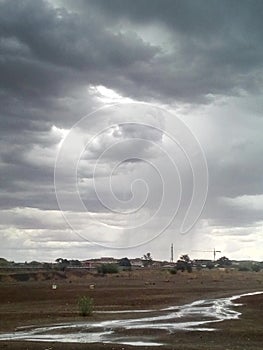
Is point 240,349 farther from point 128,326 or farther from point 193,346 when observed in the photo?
point 128,326

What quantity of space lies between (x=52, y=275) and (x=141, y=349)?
118195mm

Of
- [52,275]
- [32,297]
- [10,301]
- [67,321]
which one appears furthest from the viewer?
[52,275]

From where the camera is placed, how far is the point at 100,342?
29156 millimetres

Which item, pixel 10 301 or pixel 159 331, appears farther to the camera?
pixel 10 301

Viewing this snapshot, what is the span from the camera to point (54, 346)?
27.8m

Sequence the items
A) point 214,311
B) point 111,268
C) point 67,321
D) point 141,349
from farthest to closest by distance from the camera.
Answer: point 111,268 → point 214,311 → point 67,321 → point 141,349

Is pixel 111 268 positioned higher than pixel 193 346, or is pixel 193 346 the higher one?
pixel 111 268

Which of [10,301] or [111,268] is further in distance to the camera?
[111,268]

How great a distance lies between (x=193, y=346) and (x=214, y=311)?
2228 cm

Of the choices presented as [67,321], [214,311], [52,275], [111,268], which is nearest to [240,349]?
[67,321]

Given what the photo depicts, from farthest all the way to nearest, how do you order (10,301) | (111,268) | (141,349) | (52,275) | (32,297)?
(111,268) < (52,275) < (32,297) < (10,301) < (141,349)

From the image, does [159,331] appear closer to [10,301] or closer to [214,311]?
[214,311]

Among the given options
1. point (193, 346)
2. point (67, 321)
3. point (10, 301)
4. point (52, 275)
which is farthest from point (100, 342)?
point (52, 275)

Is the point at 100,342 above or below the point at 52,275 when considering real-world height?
below
